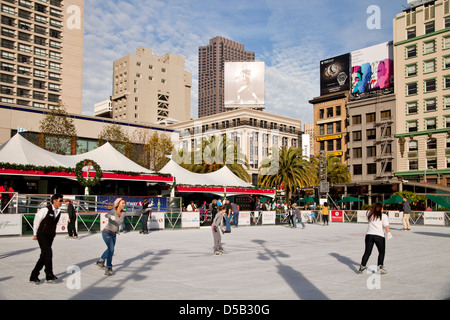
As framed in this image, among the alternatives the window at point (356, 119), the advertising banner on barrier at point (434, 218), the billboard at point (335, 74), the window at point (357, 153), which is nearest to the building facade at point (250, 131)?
the billboard at point (335, 74)

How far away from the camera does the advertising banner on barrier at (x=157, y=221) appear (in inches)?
965

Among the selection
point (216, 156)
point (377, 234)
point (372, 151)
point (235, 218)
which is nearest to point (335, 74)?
point (372, 151)

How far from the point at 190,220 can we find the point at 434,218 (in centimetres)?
1970

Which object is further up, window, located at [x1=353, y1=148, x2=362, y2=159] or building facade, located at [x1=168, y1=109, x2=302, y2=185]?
building facade, located at [x1=168, y1=109, x2=302, y2=185]

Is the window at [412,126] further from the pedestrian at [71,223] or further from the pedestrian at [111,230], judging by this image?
the pedestrian at [111,230]

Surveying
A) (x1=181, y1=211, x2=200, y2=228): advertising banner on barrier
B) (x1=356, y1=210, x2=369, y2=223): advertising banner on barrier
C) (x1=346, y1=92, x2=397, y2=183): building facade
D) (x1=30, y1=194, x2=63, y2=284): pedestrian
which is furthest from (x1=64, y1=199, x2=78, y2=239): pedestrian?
(x1=346, y1=92, x2=397, y2=183): building facade

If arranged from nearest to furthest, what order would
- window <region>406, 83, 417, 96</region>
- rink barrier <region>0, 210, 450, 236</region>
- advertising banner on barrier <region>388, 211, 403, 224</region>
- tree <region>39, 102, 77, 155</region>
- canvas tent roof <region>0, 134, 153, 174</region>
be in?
rink barrier <region>0, 210, 450, 236</region> < canvas tent roof <region>0, 134, 153, 174</region> < advertising banner on barrier <region>388, 211, 403, 224</region> < tree <region>39, 102, 77, 155</region> < window <region>406, 83, 417, 96</region>

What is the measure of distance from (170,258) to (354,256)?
5.89 m

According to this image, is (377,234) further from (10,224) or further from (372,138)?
(372,138)

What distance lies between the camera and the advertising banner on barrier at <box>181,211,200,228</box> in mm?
26219

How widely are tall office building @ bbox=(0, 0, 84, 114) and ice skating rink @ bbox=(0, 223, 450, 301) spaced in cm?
6703

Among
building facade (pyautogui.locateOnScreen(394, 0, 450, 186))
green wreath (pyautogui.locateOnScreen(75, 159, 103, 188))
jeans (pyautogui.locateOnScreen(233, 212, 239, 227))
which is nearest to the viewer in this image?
green wreath (pyautogui.locateOnScreen(75, 159, 103, 188))

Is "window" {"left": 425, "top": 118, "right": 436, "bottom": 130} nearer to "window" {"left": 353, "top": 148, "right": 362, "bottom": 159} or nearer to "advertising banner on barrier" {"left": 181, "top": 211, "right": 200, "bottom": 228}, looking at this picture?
"window" {"left": 353, "top": 148, "right": 362, "bottom": 159}

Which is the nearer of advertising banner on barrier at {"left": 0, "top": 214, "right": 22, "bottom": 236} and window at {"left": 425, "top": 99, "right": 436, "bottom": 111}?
advertising banner on barrier at {"left": 0, "top": 214, "right": 22, "bottom": 236}
